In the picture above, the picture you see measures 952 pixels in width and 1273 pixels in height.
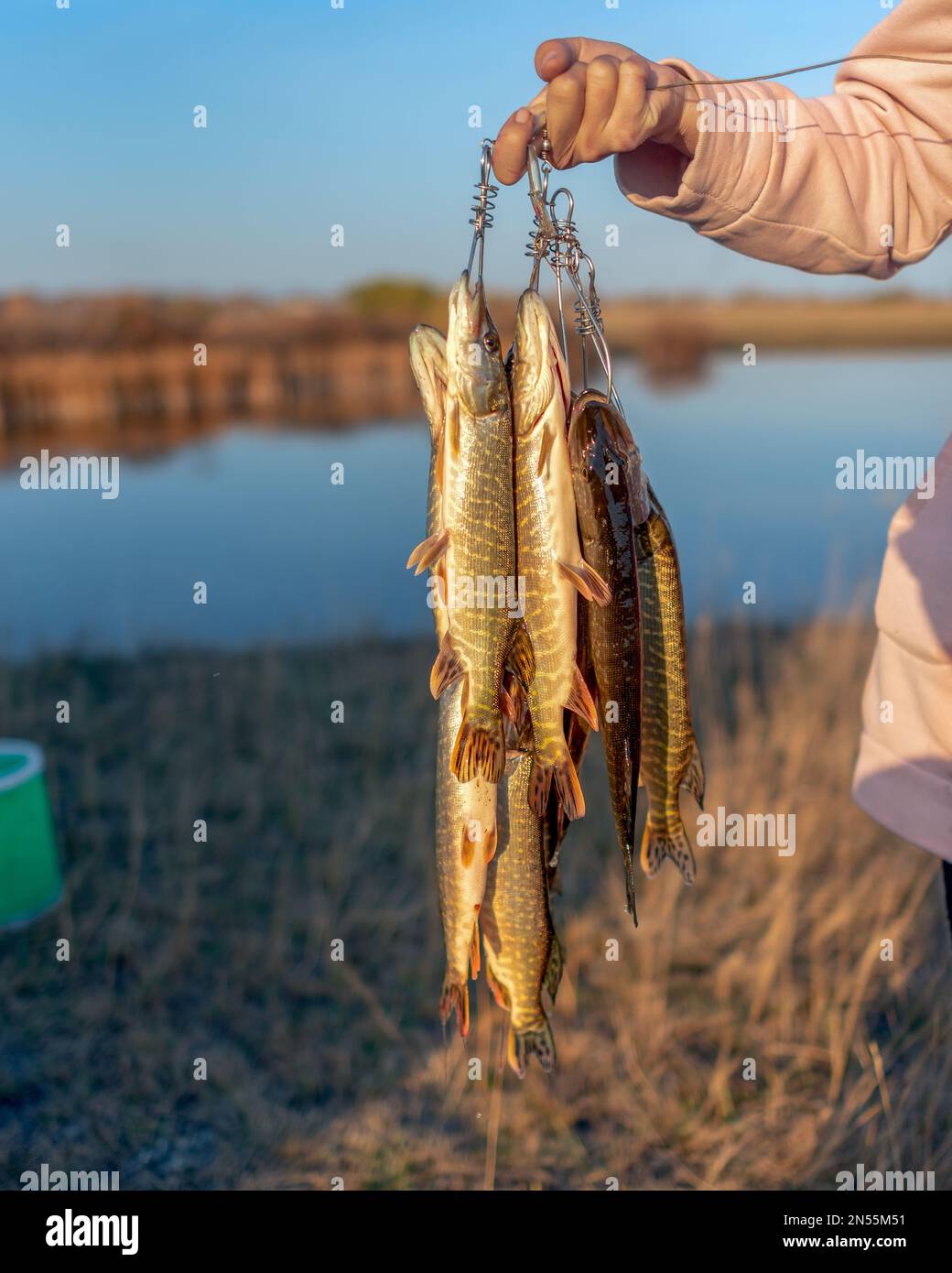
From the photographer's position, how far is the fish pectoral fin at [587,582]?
1.51 meters

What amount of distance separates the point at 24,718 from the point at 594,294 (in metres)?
4.90

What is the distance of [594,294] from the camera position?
5.61 ft

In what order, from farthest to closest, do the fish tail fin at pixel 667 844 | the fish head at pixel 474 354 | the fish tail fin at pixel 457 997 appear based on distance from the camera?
the fish tail fin at pixel 667 844, the fish tail fin at pixel 457 997, the fish head at pixel 474 354

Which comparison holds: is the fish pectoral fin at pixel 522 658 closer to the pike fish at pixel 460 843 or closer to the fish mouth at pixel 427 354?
the pike fish at pixel 460 843

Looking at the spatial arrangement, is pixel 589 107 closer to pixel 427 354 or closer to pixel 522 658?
pixel 427 354

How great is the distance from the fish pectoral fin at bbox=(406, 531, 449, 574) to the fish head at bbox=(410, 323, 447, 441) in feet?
0.54

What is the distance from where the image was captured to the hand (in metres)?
1.62

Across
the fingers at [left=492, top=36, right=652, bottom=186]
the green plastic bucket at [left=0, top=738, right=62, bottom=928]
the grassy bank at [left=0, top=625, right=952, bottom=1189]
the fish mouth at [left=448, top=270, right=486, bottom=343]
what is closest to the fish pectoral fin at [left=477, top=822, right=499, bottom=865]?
the fish mouth at [left=448, top=270, right=486, bottom=343]

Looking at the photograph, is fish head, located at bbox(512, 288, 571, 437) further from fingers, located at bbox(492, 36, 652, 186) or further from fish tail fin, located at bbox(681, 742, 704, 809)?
fish tail fin, located at bbox(681, 742, 704, 809)

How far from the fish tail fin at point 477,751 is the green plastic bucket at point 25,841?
108 inches

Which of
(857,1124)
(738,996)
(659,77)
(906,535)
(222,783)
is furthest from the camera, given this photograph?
(222,783)

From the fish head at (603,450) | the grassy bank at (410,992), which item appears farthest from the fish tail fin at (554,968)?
the grassy bank at (410,992)

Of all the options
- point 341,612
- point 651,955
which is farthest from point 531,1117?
point 341,612
